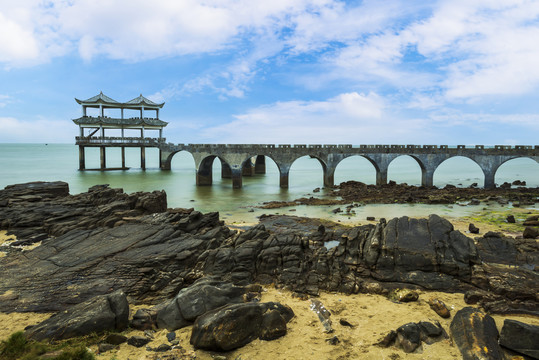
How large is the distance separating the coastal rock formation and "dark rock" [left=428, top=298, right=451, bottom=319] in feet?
3.61

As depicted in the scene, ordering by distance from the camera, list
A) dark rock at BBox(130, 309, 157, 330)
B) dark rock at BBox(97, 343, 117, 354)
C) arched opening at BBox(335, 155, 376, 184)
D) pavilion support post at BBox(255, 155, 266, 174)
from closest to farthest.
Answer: dark rock at BBox(97, 343, 117, 354) → dark rock at BBox(130, 309, 157, 330) → arched opening at BBox(335, 155, 376, 184) → pavilion support post at BBox(255, 155, 266, 174)

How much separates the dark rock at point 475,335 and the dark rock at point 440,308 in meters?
0.42

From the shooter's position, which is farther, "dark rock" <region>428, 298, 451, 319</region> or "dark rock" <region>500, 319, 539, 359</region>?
"dark rock" <region>428, 298, 451, 319</region>

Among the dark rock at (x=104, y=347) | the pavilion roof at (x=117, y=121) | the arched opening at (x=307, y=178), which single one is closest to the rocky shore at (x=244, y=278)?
the dark rock at (x=104, y=347)

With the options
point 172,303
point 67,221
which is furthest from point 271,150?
point 172,303

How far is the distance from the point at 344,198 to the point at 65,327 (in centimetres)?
2437

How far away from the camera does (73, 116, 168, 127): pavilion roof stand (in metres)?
47.5

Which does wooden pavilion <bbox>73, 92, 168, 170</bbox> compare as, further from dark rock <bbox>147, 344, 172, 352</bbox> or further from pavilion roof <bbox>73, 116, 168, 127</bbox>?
dark rock <bbox>147, 344, 172, 352</bbox>

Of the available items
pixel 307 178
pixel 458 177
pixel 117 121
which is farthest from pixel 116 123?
pixel 458 177

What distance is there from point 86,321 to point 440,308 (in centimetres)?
849

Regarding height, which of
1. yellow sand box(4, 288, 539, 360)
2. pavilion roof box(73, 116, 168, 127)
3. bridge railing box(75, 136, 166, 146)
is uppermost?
pavilion roof box(73, 116, 168, 127)

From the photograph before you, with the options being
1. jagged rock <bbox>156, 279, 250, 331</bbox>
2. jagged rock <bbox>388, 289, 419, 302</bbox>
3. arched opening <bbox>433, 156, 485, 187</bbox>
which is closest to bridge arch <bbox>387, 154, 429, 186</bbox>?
arched opening <bbox>433, 156, 485, 187</bbox>

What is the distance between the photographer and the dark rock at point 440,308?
7.83m

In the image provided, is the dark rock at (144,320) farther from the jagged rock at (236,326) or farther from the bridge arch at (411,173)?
the bridge arch at (411,173)
